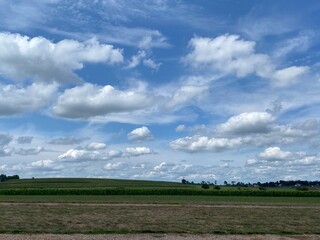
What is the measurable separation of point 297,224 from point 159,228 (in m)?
9.14

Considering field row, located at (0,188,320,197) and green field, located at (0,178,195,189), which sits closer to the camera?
field row, located at (0,188,320,197)

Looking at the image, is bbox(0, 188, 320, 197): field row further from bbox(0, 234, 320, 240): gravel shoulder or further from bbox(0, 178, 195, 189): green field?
bbox(0, 234, 320, 240): gravel shoulder

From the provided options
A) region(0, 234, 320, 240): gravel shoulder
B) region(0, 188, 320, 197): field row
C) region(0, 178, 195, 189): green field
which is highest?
region(0, 178, 195, 189): green field

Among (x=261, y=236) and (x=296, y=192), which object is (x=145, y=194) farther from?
(x=261, y=236)

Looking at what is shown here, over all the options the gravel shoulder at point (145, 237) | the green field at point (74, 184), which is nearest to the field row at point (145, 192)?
the green field at point (74, 184)

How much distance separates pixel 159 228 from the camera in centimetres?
2330

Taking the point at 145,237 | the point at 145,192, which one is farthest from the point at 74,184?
the point at 145,237

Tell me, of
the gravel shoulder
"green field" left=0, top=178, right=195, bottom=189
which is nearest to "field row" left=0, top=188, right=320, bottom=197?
"green field" left=0, top=178, right=195, bottom=189

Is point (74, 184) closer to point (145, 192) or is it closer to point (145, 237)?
point (145, 192)

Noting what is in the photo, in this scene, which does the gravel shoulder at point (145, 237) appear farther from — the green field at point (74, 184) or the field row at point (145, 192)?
the green field at point (74, 184)

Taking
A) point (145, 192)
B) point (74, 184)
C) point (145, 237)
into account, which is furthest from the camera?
point (74, 184)

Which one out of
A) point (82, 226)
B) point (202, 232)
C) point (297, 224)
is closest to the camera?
point (202, 232)

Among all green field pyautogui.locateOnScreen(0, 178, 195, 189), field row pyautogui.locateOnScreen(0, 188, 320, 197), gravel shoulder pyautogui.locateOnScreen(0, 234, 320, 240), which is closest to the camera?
gravel shoulder pyautogui.locateOnScreen(0, 234, 320, 240)

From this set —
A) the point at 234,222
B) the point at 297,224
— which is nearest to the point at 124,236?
the point at 234,222
